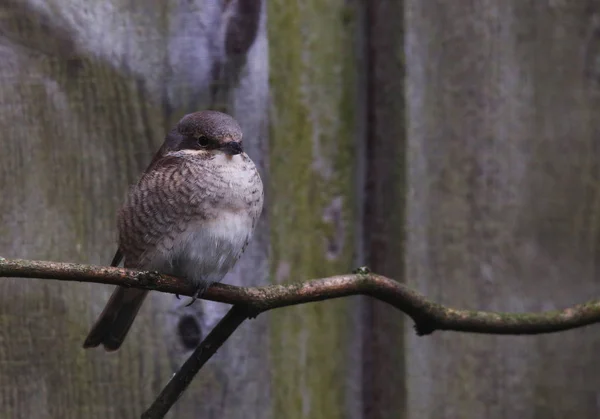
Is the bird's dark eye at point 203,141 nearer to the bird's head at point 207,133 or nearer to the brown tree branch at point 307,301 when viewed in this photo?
the bird's head at point 207,133

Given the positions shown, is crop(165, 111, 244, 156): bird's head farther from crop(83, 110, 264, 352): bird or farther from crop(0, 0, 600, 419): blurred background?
crop(0, 0, 600, 419): blurred background

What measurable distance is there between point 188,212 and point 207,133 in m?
0.23

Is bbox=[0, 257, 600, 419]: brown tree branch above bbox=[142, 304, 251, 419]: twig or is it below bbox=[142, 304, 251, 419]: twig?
above

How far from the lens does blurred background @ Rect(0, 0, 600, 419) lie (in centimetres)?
Answer: 227

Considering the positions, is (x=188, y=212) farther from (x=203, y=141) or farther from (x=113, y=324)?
(x=113, y=324)

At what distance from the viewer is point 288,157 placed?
7.58ft

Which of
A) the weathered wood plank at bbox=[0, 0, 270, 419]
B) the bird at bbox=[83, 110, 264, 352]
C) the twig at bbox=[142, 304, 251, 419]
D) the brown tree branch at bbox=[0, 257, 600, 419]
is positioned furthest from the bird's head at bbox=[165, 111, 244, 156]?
the twig at bbox=[142, 304, 251, 419]

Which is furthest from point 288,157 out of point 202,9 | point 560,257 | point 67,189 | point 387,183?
point 560,257

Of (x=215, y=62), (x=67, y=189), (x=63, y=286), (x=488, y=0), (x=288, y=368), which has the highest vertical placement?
(x=488, y=0)

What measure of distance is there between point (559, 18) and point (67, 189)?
4.73 feet

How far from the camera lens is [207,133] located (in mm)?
2229

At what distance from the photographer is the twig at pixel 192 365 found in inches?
74.0

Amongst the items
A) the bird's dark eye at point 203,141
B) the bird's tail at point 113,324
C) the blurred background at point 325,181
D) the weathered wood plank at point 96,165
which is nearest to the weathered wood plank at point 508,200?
the blurred background at point 325,181

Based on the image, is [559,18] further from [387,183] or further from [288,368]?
[288,368]
